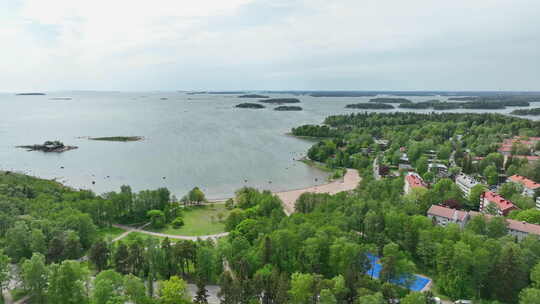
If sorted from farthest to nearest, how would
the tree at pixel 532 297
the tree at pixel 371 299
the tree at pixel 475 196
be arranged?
the tree at pixel 475 196 < the tree at pixel 532 297 < the tree at pixel 371 299

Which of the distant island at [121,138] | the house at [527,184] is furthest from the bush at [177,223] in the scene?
the distant island at [121,138]

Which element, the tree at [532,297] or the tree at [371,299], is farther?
the tree at [532,297]

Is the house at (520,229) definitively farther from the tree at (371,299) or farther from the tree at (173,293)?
the tree at (173,293)

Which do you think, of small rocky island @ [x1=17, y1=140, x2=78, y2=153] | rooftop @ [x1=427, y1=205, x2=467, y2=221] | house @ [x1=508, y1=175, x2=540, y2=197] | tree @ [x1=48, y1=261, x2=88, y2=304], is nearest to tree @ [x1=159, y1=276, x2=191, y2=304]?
tree @ [x1=48, y1=261, x2=88, y2=304]

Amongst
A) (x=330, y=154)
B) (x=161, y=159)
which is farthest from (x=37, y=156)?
(x=330, y=154)

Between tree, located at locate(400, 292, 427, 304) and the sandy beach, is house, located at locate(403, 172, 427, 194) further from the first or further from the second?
tree, located at locate(400, 292, 427, 304)

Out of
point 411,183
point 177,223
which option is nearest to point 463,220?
point 411,183
